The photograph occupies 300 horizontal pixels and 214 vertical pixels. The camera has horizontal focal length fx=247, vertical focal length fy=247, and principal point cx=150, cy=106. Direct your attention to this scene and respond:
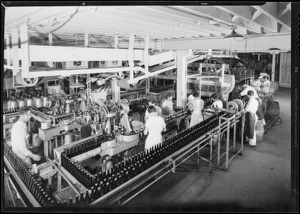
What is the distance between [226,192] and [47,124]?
3.56m

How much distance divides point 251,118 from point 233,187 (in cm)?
222

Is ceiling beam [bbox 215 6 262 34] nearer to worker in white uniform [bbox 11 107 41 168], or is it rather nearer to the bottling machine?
the bottling machine

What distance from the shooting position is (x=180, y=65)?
6980mm

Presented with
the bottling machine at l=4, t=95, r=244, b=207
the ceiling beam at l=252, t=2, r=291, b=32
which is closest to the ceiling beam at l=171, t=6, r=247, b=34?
the ceiling beam at l=252, t=2, r=291, b=32

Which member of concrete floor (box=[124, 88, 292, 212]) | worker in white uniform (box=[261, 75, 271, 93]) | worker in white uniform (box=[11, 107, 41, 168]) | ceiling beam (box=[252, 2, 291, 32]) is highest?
ceiling beam (box=[252, 2, 291, 32])

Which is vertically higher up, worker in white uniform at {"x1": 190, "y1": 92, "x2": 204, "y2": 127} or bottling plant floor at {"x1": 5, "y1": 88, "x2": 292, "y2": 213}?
worker in white uniform at {"x1": 190, "y1": 92, "x2": 204, "y2": 127}

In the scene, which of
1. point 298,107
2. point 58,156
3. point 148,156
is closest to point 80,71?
point 58,156

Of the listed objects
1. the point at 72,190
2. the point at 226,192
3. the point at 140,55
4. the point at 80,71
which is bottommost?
the point at 226,192

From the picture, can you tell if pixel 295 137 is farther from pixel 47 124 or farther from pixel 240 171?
pixel 47 124

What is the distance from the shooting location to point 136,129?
17.1ft

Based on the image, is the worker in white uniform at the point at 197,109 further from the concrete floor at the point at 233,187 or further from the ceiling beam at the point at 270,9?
the ceiling beam at the point at 270,9

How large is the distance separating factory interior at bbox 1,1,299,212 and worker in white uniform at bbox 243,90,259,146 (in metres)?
0.02

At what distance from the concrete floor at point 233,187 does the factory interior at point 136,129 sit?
0.02 meters

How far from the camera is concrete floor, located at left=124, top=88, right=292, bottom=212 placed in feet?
7.16
